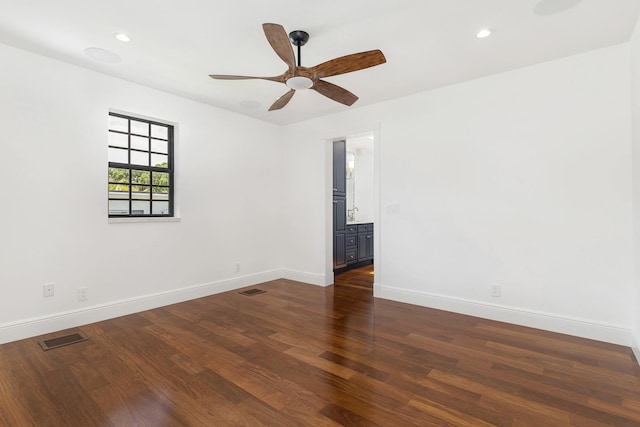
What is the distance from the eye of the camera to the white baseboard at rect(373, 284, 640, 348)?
2.76 metres

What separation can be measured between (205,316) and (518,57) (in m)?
4.13

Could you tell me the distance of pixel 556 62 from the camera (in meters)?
2.98

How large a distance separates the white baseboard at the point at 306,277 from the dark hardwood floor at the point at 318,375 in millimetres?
1459

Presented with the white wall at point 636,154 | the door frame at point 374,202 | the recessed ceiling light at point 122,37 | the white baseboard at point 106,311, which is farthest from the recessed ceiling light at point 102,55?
the white wall at point 636,154

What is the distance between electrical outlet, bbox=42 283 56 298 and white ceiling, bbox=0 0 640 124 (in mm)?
2201

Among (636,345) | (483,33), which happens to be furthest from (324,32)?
(636,345)

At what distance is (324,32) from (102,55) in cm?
213

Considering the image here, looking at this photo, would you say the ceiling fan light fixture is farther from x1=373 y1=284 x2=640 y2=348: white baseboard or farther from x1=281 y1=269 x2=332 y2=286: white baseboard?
x1=281 y1=269 x2=332 y2=286: white baseboard

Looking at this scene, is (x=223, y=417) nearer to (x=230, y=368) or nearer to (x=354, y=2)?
(x=230, y=368)

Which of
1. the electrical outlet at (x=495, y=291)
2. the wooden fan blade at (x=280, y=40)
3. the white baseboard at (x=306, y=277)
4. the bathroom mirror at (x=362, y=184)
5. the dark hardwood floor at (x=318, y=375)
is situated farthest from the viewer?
the bathroom mirror at (x=362, y=184)

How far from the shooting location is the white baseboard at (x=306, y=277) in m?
4.87

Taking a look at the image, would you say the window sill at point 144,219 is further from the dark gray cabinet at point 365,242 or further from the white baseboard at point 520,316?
the dark gray cabinet at point 365,242

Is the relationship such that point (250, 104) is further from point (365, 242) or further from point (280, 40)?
point (365, 242)

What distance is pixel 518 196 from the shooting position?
10.5ft
